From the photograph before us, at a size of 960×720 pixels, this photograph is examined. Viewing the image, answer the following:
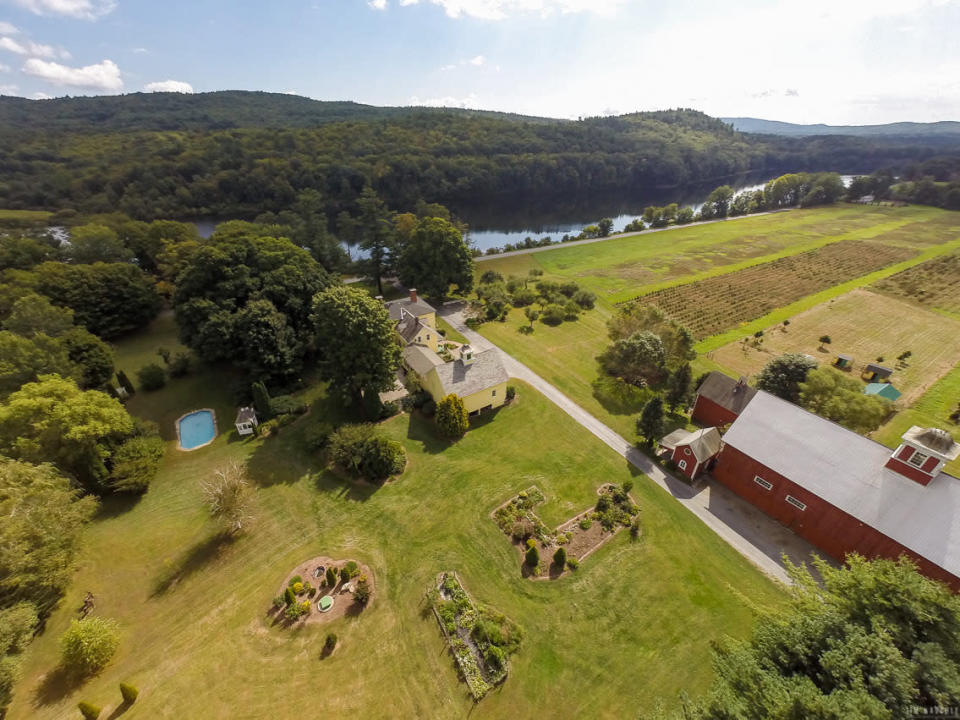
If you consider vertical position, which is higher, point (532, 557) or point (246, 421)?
point (246, 421)

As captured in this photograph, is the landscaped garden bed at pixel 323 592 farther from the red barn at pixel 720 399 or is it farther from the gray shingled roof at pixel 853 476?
the red barn at pixel 720 399

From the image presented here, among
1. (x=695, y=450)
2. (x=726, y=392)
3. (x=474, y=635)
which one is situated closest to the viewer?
(x=474, y=635)

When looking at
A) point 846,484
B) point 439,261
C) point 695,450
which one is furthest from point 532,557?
point 439,261

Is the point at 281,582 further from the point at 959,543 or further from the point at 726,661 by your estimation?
the point at 959,543

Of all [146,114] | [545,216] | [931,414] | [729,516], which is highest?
[146,114]

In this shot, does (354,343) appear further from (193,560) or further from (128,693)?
(128,693)

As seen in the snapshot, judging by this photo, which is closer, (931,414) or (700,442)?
(700,442)

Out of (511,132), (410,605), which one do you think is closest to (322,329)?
(410,605)
